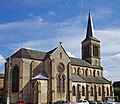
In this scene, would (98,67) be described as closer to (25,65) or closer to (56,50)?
(56,50)

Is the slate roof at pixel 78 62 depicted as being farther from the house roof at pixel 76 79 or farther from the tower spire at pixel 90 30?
the tower spire at pixel 90 30

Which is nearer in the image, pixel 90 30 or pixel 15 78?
pixel 15 78

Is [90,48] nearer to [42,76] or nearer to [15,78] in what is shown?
[42,76]

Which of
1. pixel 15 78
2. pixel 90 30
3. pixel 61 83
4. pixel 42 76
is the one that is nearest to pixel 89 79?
pixel 61 83

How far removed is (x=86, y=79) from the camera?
220 feet

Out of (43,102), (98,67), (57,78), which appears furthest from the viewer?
(98,67)

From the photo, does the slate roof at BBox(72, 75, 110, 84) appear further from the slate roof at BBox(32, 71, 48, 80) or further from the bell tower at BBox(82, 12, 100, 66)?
the slate roof at BBox(32, 71, 48, 80)

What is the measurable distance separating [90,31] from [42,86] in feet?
110

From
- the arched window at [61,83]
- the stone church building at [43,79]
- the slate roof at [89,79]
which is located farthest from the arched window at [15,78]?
the slate roof at [89,79]

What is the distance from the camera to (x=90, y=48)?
77062mm

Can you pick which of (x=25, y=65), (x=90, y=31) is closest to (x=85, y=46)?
(x=90, y=31)

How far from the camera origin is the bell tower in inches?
3034

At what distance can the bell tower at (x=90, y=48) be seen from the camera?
253 ft

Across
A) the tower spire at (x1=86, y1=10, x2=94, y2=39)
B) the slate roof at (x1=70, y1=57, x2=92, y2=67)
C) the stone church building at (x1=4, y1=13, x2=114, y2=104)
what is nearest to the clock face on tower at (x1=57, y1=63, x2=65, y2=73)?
the stone church building at (x1=4, y1=13, x2=114, y2=104)
